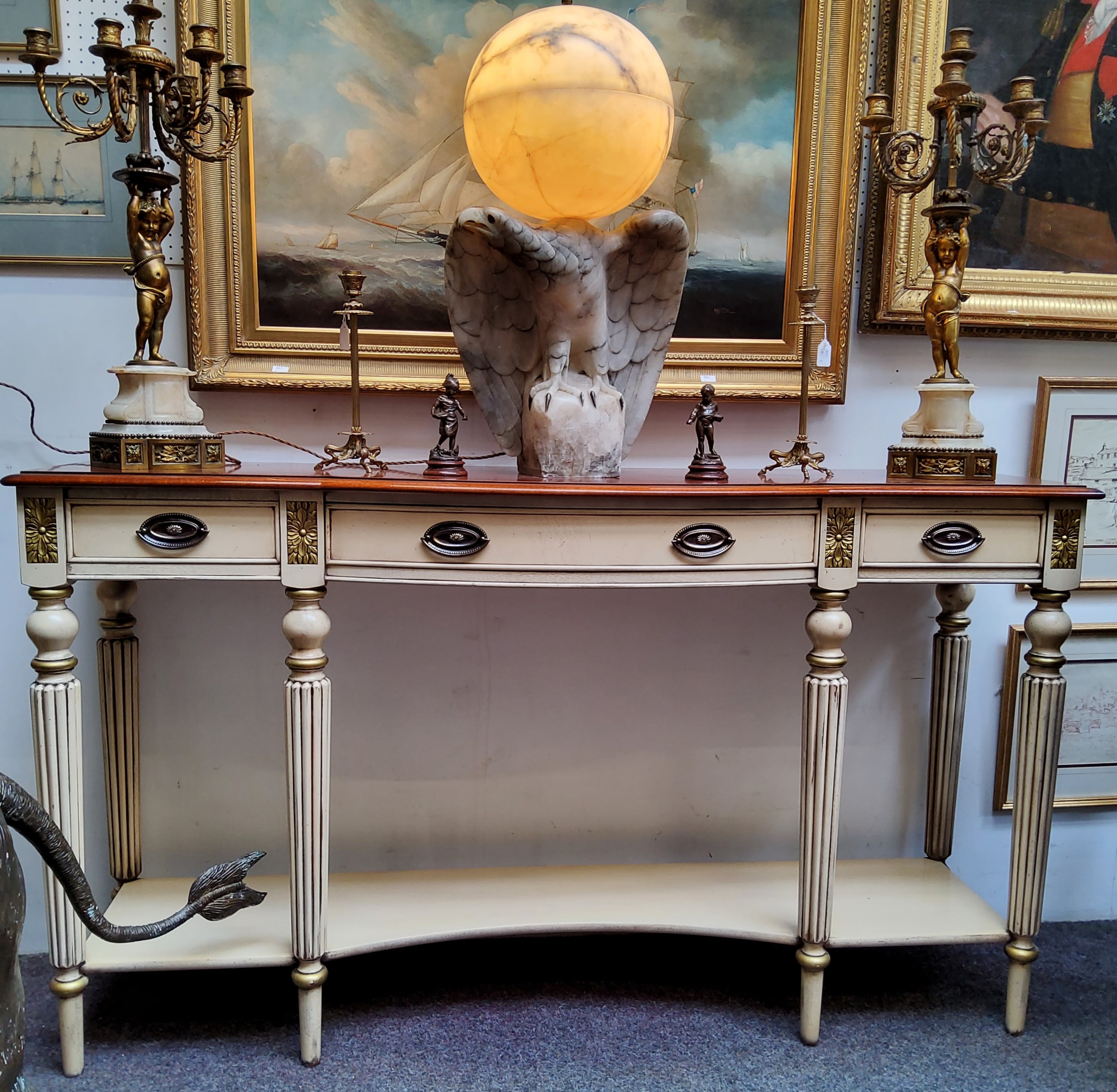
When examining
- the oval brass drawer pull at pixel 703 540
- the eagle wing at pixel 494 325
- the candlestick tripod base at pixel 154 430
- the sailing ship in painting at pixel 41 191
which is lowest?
the oval brass drawer pull at pixel 703 540

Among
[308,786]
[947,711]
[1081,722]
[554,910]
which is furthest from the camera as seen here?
[1081,722]

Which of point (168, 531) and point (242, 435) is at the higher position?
point (242, 435)

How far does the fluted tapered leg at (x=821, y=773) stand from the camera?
163cm

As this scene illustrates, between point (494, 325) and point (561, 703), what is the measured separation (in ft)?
2.98

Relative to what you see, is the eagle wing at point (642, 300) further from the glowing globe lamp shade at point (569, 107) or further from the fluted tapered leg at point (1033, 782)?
the fluted tapered leg at point (1033, 782)

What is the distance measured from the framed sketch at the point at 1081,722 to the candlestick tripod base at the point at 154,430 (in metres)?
1.87

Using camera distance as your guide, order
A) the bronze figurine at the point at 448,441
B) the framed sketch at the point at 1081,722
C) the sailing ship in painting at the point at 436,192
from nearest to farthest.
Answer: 1. the bronze figurine at the point at 448,441
2. the sailing ship in painting at the point at 436,192
3. the framed sketch at the point at 1081,722

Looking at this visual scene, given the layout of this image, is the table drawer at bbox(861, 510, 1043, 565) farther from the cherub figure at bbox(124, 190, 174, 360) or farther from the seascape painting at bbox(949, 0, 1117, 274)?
the cherub figure at bbox(124, 190, 174, 360)

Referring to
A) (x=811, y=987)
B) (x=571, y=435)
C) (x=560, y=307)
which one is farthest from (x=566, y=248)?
(x=811, y=987)

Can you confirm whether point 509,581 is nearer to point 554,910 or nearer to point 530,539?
point 530,539

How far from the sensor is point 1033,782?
68.6 inches

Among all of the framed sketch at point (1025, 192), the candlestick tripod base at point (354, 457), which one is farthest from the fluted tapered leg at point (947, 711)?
the candlestick tripod base at point (354, 457)

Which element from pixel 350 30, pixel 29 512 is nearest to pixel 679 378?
pixel 350 30

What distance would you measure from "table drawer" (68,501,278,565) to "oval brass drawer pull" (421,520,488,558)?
0.27 meters
